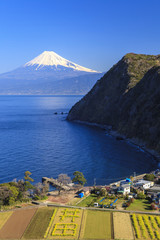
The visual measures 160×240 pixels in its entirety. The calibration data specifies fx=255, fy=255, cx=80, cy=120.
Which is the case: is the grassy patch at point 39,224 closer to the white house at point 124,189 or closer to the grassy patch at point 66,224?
the grassy patch at point 66,224

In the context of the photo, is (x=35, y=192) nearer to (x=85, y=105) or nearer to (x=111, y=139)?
(x=111, y=139)

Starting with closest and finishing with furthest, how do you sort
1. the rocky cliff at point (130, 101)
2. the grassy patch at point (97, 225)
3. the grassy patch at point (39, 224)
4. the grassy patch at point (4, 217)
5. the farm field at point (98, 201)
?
the grassy patch at point (97, 225) → the grassy patch at point (39, 224) → the grassy patch at point (4, 217) → the farm field at point (98, 201) → the rocky cliff at point (130, 101)

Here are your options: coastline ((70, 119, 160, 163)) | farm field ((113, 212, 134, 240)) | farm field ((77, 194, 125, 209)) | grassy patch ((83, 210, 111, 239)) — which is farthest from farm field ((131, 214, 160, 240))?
coastline ((70, 119, 160, 163))

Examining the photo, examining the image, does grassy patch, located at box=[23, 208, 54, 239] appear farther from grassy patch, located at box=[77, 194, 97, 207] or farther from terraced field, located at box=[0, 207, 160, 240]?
grassy patch, located at box=[77, 194, 97, 207]

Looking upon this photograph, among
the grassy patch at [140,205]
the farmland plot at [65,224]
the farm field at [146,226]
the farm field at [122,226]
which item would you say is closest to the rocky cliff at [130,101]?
the grassy patch at [140,205]

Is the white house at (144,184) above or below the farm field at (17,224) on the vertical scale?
above

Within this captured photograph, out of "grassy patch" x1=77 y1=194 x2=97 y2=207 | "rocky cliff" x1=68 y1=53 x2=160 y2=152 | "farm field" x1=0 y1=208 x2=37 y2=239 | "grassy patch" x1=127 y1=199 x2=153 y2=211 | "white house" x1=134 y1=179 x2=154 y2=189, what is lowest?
"farm field" x1=0 y1=208 x2=37 y2=239
